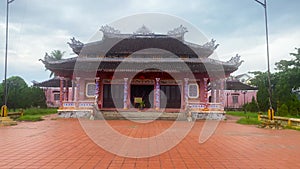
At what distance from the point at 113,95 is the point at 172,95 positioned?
504cm

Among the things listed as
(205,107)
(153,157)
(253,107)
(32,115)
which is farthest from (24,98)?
(253,107)

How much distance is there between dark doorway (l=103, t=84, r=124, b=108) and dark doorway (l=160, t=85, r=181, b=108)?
3523 mm

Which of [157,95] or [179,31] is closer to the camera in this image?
[157,95]

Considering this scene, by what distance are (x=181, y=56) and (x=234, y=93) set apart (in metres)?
18.5

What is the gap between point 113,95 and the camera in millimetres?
21828

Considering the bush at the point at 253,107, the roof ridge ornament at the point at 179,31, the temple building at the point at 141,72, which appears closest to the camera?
the temple building at the point at 141,72

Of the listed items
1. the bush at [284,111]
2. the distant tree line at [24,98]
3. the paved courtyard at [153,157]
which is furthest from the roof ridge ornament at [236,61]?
the distant tree line at [24,98]

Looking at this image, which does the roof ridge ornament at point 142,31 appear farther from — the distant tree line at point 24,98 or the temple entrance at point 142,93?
the distant tree line at point 24,98

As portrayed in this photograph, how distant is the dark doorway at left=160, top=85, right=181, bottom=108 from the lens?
858 inches

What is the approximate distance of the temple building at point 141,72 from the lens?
19.7 meters

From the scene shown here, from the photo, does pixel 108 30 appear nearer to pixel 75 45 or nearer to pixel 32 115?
pixel 75 45

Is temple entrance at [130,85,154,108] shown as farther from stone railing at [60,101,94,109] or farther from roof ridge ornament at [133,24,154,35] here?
roof ridge ornament at [133,24,154,35]

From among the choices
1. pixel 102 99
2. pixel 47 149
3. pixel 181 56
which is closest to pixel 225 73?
pixel 181 56

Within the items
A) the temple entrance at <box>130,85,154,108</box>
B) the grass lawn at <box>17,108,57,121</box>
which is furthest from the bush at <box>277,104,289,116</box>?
the grass lawn at <box>17,108,57,121</box>
